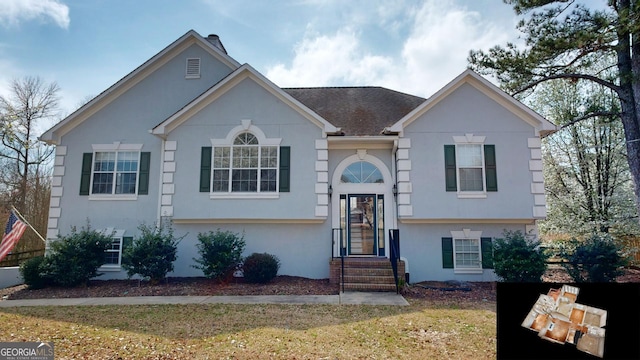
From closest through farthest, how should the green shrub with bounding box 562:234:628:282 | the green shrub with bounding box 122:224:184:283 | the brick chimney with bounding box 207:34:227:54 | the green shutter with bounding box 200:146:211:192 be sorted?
1. the green shrub with bounding box 562:234:628:282
2. the green shrub with bounding box 122:224:184:283
3. the green shutter with bounding box 200:146:211:192
4. the brick chimney with bounding box 207:34:227:54

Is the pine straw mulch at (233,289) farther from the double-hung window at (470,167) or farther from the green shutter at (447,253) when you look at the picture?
the double-hung window at (470,167)

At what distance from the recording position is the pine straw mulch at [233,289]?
955cm

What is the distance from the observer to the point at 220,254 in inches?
405

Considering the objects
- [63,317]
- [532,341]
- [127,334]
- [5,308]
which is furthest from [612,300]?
[5,308]

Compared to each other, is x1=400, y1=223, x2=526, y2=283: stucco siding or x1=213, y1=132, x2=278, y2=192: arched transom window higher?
x1=213, y1=132, x2=278, y2=192: arched transom window

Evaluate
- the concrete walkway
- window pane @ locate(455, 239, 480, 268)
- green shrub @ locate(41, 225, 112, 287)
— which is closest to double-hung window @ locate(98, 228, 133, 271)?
green shrub @ locate(41, 225, 112, 287)

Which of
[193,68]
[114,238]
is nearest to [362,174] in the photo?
[193,68]

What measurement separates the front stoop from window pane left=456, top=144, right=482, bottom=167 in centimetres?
405

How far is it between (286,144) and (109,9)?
7.05 meters

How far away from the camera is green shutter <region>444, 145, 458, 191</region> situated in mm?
11242

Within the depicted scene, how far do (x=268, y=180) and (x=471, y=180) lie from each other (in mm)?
6761

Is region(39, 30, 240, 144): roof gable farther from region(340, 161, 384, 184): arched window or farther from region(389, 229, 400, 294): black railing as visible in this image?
region(389, 229, 400, 294): black railing

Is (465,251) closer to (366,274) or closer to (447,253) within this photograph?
(447,253)

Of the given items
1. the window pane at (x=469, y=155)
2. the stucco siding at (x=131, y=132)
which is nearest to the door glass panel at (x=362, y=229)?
the window pane at (x=469, y=155)
